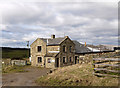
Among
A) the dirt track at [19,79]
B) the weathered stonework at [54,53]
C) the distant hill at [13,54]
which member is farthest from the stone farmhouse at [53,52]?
the distant hill at [13,54]

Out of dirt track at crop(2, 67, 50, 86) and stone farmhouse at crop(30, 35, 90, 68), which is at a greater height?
stone farmhouse at crop(30, 35, 90, 68)

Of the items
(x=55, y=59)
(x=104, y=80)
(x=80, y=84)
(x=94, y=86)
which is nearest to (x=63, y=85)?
(x=80, y=84)

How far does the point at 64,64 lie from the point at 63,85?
15798mm

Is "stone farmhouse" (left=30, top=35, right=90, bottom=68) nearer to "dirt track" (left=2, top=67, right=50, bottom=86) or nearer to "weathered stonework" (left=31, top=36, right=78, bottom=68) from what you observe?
"weathered stonework" (left=31, top=36, right=78, bottom=68)

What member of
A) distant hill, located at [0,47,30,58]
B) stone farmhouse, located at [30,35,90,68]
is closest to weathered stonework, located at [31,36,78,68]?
stone farmhouse, located at [30,35,90,68]

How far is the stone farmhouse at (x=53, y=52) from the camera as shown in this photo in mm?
26866

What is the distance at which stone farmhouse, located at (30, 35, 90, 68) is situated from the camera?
26866 millimetres

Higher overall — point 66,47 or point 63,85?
point 66,47

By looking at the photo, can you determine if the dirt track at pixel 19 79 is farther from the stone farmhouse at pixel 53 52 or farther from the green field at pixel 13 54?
the green field at pixel 13 54

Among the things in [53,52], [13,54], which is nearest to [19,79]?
[53,52]

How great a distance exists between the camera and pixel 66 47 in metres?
28.4

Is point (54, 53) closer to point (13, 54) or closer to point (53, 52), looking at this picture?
point (53, 52)

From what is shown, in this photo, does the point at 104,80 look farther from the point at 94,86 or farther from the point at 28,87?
the point at 28,87

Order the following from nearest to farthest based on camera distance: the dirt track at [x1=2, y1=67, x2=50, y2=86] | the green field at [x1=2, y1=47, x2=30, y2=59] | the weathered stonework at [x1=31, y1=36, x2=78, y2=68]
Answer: the dirt track at [x1=2, y1=67, x2=50, y2=86], the weathered stonework at [x1=31, y1=36, x2=78, y2=68], the green field at [x1=2, y1=47, x2=30, y2=59]
